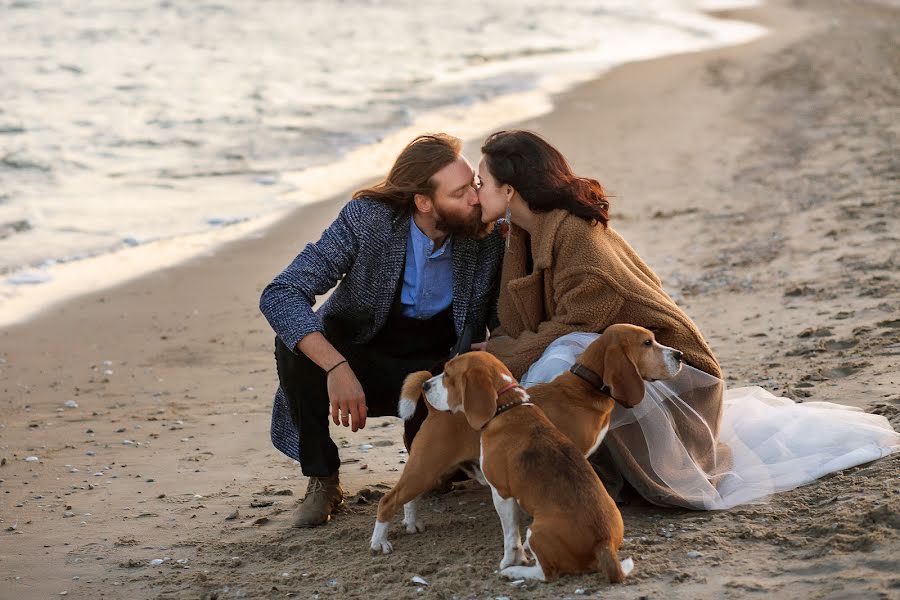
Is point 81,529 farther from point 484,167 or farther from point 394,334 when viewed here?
point 484,167

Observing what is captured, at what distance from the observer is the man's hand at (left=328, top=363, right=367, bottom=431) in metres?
4.68

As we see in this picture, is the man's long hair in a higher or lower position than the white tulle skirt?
higher

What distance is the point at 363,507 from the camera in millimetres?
5180

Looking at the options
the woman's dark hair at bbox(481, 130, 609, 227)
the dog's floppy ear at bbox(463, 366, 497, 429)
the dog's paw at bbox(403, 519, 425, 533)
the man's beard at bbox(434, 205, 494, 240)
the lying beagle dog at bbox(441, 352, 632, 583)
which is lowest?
the dog's paw at bbox(403, 519, 425, 533)

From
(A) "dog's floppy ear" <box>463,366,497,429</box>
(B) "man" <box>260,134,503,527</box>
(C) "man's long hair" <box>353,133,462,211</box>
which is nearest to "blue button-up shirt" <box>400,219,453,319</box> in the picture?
(B) "man" <box>260,134,503,527</box>

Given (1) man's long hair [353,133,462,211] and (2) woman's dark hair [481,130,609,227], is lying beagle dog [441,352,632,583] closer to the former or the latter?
(2) woman's dark hair [481,130,609,227]

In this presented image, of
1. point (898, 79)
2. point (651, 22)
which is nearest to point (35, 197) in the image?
point (898, 79)

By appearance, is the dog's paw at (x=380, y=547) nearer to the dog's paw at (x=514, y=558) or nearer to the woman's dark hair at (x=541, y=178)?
the dog's paw at (x=514, y=558)

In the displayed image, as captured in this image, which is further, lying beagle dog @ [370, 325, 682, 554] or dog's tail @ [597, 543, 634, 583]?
lying beagle dog @ [370, 325, 682, 554]

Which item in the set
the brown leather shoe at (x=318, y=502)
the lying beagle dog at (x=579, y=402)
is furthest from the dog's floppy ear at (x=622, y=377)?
the brown leather shoe at (x=318, y=502)

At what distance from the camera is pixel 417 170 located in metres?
4.95

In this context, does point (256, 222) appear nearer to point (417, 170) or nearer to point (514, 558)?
point (417, 170)

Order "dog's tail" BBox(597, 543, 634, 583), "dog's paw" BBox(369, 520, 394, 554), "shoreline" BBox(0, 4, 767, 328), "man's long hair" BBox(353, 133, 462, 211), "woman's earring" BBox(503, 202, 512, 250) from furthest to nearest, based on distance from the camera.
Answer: "shoreline" BBox(0, 4, 767, 328) → "man's long hair" BBox(353, 133, 462, 211) → "woman's earring" BBox(503, 202, 512, 250) → "dog's paw" BBox(369, 520, 394, 554) → "dog's tail" BBox(597, 543, 634, 583)

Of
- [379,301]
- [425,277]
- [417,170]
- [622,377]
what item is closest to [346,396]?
[379,301]
